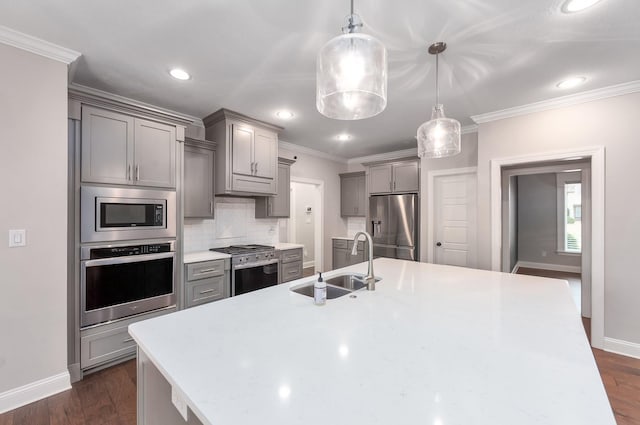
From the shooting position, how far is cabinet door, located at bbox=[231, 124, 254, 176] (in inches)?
131

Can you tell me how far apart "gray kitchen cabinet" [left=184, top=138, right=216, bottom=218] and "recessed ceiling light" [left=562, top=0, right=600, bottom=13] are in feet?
10.5

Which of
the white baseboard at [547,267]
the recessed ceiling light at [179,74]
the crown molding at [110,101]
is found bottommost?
the white baseboard at [547,267]

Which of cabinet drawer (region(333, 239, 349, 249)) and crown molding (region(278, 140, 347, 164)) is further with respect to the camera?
cabinet drawer (region(333, 239, 349, 249))

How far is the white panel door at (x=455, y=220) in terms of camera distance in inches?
154

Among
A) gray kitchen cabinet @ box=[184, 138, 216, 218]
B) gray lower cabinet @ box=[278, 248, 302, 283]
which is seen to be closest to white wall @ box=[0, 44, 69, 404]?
gray kitchen cabinet @ box=[184, 138, 216, 218]

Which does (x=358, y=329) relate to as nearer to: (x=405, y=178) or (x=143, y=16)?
(x=143, y=16)

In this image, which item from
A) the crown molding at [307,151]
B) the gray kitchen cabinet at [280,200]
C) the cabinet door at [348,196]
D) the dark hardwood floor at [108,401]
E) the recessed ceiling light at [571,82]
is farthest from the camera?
the cabinet door at [348,196]

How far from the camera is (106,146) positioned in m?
2.34

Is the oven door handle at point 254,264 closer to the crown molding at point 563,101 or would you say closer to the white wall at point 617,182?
the crown molding at point 563,101

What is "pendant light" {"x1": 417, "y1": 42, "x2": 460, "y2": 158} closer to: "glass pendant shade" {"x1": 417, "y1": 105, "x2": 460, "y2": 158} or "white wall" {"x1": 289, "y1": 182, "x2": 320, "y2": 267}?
"glass pendant shade" {"x1": 417, "y1": 105, "x2": 460, "y2": 158}

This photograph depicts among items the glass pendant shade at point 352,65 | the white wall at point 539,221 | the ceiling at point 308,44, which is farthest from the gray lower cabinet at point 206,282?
the white wall at point 539,221

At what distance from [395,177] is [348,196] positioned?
1.23 meters

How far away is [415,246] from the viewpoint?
431 cm

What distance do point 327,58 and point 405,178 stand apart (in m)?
3.54
